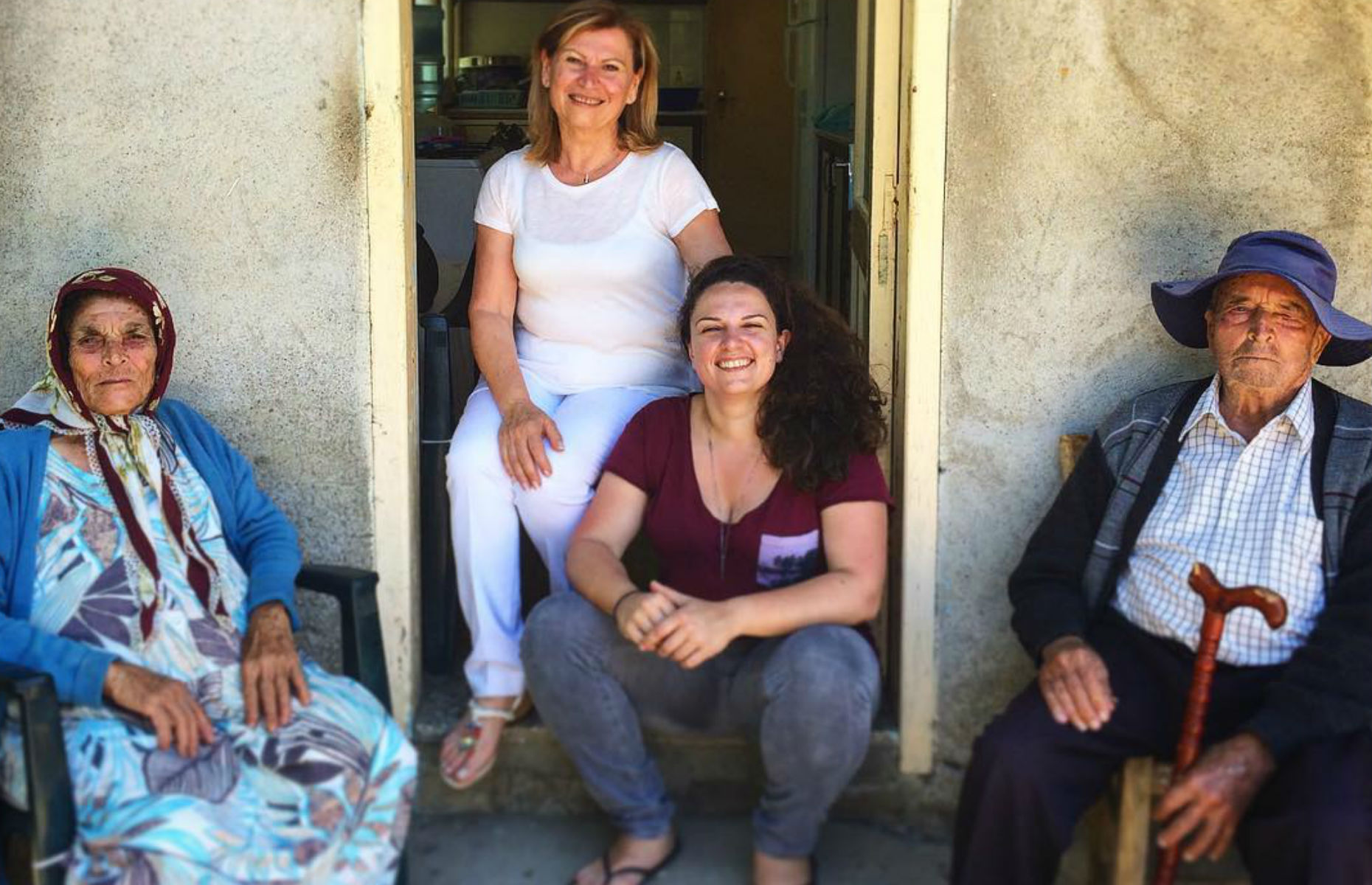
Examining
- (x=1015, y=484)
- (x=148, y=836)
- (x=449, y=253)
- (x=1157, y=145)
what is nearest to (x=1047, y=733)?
(x=1015, y=484)

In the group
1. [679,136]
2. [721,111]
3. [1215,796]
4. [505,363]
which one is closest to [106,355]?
[505,363]

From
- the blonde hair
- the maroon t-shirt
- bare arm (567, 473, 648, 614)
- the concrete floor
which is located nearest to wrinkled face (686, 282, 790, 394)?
the maroon t-shirt

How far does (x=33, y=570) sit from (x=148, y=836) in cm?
55

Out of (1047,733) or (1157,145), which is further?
(1157,145)

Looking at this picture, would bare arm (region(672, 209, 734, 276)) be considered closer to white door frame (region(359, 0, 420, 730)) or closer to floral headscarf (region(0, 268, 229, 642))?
white door frame (region(359, 0, 420, 730))

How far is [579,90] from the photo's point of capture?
10.5 feet

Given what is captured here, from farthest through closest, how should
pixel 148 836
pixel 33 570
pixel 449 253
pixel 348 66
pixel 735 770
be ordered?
pixel 449 253, pixel 735 770, pixel 348 66, pixel 33 570, pixel 148 836

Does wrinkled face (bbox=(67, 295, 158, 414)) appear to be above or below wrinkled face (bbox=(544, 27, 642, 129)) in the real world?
below

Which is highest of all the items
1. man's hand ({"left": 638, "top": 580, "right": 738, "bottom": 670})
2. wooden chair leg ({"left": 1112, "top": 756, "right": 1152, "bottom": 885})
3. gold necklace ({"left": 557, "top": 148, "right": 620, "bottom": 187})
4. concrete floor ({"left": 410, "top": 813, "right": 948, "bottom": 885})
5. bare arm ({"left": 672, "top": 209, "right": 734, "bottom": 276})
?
gold necklace ({"left": 557, "top": 148, "right": 620, "bottom": 187})

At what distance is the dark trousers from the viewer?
2379 millimetres

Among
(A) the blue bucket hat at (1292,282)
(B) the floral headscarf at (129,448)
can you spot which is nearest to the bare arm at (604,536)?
(B) the floral headscarf at (129,448)

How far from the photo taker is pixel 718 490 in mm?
2918

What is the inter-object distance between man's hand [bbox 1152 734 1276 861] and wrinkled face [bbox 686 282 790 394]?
1014 mm

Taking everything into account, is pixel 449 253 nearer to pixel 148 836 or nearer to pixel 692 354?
pixel 692 354
